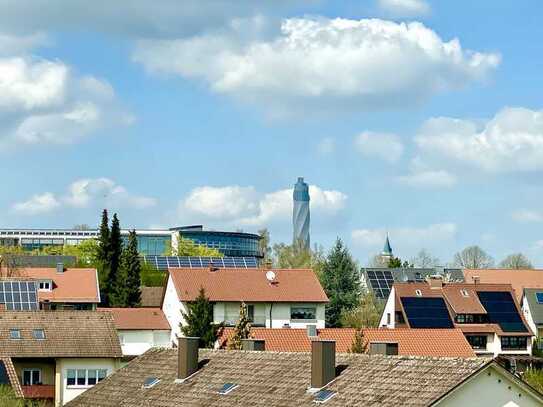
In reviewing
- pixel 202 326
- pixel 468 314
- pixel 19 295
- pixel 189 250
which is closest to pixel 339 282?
pixel 468 314

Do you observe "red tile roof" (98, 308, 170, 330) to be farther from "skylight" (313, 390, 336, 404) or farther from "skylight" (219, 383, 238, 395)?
"skylight" (313, 390, 336, 404)

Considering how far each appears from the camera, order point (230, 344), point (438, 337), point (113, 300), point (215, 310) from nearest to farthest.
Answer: point (230, 344)
point (438, 337)
point (215, 310)
point (113, 300)

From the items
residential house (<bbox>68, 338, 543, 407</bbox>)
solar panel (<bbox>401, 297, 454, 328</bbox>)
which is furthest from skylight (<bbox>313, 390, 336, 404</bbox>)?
solar panel (<bbox>401, 297, 454, 328</bbox>)

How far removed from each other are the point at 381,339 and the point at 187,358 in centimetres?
2914


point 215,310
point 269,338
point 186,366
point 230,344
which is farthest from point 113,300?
point 186,366

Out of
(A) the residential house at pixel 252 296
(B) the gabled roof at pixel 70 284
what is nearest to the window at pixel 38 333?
(A) the residential house at pixel 252 296

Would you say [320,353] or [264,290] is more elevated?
[264,290]

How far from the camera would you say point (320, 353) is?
35188mm

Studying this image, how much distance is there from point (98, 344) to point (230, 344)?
814 cm

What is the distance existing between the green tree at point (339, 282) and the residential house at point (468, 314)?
3.55 meters

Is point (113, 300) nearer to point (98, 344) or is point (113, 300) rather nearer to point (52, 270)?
point (52, 270)

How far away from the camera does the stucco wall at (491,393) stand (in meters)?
32.1

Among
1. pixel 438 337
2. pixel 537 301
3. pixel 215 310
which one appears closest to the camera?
pixel 438 337

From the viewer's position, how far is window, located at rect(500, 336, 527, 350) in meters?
95.9
